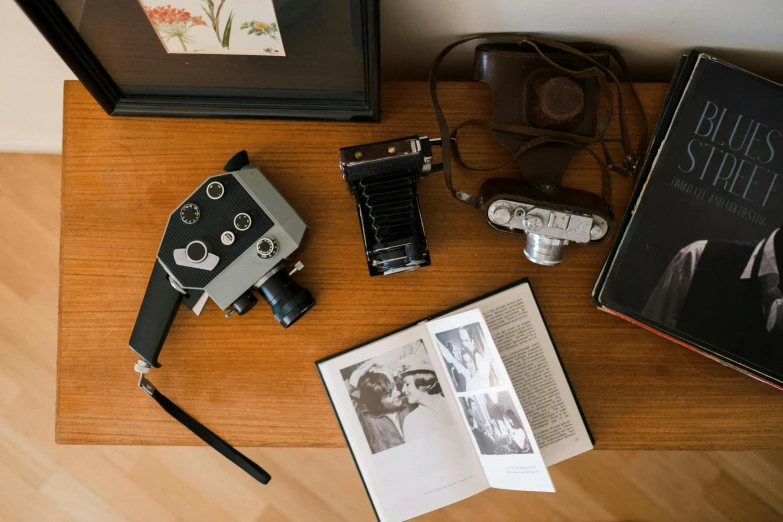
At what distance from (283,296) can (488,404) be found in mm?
339

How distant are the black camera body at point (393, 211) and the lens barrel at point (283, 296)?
0.11m

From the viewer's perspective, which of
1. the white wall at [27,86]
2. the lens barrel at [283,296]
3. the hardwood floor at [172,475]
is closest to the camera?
the lens barrel at [283,296]

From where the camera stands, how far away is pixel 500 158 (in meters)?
0.80

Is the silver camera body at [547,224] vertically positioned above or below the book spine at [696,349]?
Answer: above

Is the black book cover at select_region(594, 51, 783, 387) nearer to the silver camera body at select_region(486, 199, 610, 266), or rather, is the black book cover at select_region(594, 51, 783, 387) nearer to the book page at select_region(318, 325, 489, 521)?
the silver camera body at select_region(486, 199, 610, 266)

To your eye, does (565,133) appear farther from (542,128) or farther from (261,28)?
(261,28)

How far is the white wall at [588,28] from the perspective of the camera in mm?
714

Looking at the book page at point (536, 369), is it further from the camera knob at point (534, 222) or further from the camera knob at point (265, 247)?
the camera knob at point (265, 247)

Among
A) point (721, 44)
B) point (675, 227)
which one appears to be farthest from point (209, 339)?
point (721, 44)

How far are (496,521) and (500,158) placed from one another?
1.00 metres

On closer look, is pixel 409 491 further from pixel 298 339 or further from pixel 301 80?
pixel 301 80

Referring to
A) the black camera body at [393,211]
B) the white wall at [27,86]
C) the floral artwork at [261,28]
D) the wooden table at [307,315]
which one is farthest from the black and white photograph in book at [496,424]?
the white wall at [27,86]

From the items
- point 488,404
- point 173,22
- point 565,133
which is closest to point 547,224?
point 565,133

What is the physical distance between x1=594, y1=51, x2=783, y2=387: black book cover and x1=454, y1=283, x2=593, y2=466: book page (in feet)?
0.37
